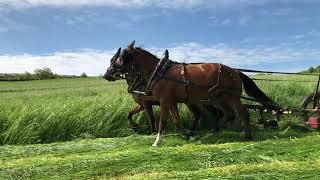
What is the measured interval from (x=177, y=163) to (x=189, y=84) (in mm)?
3586

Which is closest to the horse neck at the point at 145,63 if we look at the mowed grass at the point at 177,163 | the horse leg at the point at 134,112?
the horse leg at the point at 134,112

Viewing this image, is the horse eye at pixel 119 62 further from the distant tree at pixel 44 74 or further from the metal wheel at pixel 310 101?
the distant tree at pixel 44 74

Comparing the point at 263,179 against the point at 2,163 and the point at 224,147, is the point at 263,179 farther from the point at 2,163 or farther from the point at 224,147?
the point at 2,163

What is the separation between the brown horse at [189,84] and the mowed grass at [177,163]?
176cm

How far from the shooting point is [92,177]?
7715mm

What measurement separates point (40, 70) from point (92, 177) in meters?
53.3

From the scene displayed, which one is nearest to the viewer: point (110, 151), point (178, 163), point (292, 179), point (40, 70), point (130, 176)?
point (292, 179)

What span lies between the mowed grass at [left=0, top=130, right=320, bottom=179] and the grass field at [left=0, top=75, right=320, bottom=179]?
0.4 inches

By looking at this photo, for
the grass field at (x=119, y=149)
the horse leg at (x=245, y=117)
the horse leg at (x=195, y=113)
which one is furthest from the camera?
the horse leg at (x=195, y=113)

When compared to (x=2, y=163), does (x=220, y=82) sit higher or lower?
higher

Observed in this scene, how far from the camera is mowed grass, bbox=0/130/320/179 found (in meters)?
7.19

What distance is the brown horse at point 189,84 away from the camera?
38.0 ft

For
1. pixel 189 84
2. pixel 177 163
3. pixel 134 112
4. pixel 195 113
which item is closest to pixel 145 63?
pixel 189 84

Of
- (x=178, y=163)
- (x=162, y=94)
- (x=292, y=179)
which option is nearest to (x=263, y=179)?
(x=292, y=179)
